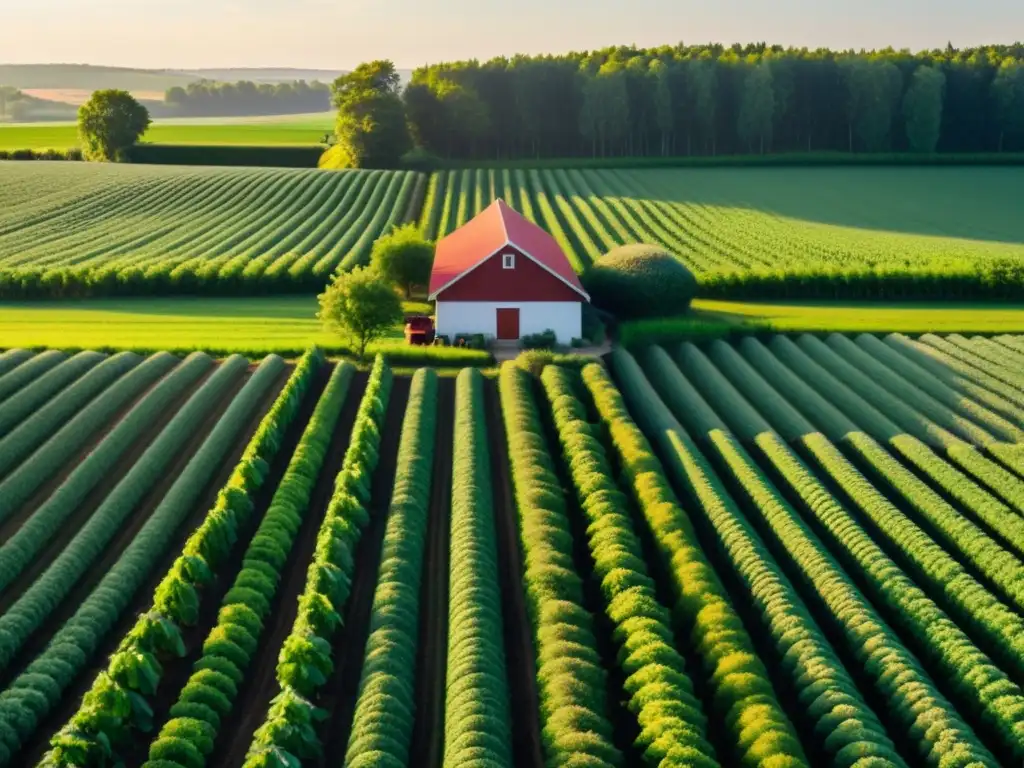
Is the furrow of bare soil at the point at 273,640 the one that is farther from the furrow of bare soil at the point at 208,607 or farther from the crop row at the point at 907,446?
the crop row at the point at 907,446

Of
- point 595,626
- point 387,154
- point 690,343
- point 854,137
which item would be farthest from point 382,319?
point 854,137

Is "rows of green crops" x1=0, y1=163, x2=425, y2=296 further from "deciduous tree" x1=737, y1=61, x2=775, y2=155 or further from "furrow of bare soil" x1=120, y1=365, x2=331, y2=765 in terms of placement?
"deciduous tree" x1=737, y1=61, x2=775, y2=155

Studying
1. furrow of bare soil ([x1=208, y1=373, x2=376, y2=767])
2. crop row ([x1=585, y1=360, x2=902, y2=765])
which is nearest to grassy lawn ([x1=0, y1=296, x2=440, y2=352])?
furrow of bare soil ([x1=208, y1=373, x2=376, y2=767])

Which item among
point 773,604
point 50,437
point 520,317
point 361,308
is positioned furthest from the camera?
point 520,317

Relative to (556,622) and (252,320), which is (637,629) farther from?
(252,320)

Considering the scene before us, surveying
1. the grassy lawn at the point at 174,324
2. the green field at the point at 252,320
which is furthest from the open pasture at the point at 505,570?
the green field at the point at 252,320

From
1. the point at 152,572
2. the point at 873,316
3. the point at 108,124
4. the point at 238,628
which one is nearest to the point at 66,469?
the point at 152,572
